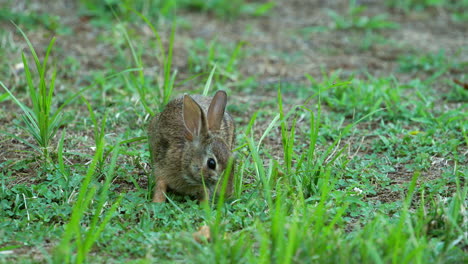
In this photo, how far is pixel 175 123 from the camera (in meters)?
4.39

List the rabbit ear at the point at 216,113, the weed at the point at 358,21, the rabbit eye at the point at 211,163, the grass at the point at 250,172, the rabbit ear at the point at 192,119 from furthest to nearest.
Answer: the weed at the point at 358,21
the rabbit ear at the point at 216,113
the rabbit ear at the point at 192,119
the rabbit eye at the point at 211,163
the grass at the point at 250,172

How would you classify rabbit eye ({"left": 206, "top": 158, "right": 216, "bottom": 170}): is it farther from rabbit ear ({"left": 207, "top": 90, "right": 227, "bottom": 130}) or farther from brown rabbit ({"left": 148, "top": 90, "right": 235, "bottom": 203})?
rabbit ear ({"left": 207, "top": 90, "right": 227, "bottom": 130})

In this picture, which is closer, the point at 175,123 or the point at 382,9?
the point at 175,123

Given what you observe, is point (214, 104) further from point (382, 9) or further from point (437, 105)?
point (382, 9)

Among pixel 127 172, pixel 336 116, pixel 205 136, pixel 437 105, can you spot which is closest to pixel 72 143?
pixel 127 172

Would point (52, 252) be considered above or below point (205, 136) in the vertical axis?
below

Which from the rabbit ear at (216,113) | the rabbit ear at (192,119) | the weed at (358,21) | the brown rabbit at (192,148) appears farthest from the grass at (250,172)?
the weed at (358,21)

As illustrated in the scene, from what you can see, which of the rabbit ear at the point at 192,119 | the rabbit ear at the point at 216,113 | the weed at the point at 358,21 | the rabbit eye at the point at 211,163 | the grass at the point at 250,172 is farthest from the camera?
the weed at the point at 358,21

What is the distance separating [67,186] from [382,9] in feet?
24.0

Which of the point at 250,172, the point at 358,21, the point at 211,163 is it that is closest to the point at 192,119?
the point at 211,163

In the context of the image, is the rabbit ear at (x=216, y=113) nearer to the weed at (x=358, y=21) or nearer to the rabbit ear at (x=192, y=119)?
the rabbit ear at (x=192, y=119)

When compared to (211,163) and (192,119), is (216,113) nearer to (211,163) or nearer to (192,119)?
(192,119)

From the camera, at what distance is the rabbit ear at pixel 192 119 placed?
4.09 m

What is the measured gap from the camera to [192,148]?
13.6 feet
